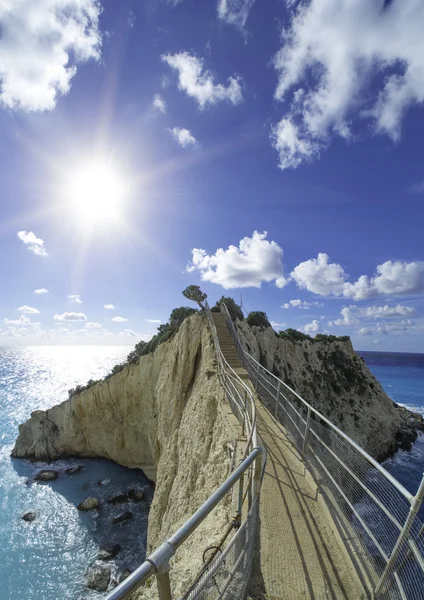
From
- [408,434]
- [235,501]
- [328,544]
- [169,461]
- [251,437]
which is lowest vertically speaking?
[408,434]

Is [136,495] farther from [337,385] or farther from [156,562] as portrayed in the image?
[156,562]

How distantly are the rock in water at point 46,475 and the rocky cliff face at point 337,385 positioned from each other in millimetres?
22301

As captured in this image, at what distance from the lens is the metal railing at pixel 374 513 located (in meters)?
3.16

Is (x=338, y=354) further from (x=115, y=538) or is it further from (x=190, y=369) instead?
(x=115, y=538)

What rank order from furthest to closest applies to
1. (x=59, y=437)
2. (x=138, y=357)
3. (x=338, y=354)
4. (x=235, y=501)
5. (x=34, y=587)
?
(x=338, y=354) < (x=59, y=437) < (x=138, y=357) < (x=34, y=587) < (x=235, y=501)

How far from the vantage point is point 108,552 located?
17297mm

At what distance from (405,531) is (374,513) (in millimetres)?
1451

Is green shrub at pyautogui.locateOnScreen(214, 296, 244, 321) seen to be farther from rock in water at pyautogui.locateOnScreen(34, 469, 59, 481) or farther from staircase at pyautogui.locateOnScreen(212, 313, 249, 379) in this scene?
rock in water at pyautogui.locateOnScreen(34, 469, 59, 481)

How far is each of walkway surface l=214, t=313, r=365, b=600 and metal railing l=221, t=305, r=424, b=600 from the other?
28 cm

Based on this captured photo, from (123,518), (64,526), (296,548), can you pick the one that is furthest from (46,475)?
(296,548)

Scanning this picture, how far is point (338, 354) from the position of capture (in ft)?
111

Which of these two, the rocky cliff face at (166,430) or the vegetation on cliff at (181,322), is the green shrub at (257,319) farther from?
the rocky cliff face at (166,430)

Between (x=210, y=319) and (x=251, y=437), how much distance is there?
15454mm

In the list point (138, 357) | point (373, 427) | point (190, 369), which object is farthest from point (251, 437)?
point (373, 427)
